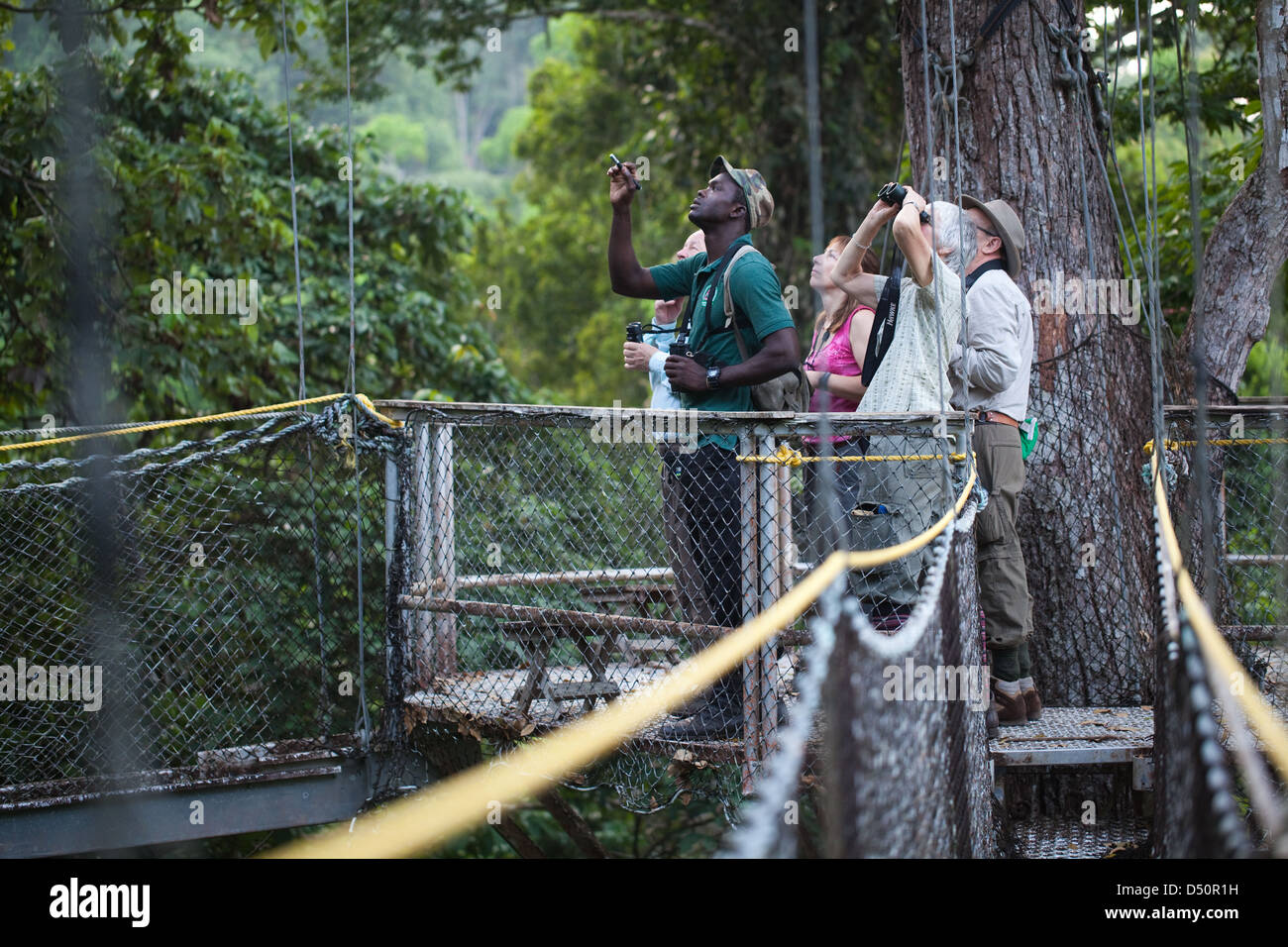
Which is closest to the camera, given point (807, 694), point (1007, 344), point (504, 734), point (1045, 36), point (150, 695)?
point (807, 694)

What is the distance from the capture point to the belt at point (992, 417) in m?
4.00

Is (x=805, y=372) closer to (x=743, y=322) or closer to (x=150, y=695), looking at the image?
(x=743, y=322)

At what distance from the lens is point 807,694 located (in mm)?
1660

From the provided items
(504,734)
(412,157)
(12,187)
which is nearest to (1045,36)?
(504,734)

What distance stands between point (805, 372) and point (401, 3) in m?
9.63

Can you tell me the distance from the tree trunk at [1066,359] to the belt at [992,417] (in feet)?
2.79

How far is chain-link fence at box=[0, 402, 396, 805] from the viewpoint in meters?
4.23

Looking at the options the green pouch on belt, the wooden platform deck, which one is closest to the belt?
the green pouch on belt

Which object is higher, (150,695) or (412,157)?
(412,157)

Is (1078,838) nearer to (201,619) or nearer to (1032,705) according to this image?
(1032,705)

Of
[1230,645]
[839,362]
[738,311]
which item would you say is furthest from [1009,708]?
[738,311]

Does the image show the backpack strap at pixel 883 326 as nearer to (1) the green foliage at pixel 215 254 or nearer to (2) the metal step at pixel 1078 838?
(2) the metal step at pixel 1078 838

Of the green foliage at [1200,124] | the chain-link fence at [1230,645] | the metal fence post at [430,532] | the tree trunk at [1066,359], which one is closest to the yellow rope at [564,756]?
the chain-link fence at [1230,645]

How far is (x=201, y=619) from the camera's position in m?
4.98
